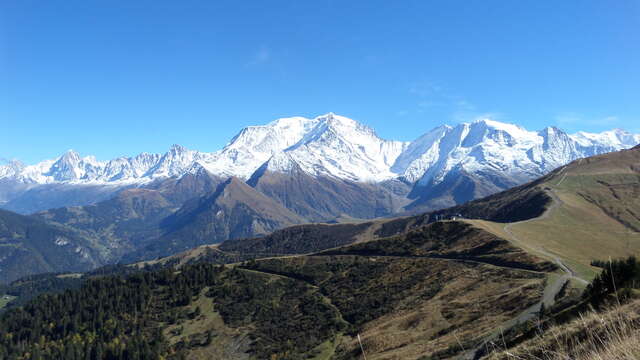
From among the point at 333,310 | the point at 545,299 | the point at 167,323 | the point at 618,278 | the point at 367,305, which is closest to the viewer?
the point at 618,278

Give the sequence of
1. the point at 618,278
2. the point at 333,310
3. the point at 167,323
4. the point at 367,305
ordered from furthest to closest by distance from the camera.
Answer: the point at 167,323
the point at 333,310
the point at 367,305
the point at 618,278

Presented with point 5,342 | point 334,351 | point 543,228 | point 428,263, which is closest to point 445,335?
point 334,351

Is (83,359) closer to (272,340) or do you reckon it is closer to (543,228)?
(272,340)

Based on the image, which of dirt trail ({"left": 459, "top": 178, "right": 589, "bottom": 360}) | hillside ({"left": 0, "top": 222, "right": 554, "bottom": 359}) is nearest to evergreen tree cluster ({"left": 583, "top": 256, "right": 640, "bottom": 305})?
dirt trail ({"left": 459, "top": 178, "right": 589, "bottom": 360})

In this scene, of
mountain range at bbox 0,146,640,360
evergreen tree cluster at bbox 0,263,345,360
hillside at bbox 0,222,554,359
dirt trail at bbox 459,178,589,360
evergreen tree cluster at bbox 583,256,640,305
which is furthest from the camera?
evergreen tree cluster at bbox 0,263,345,360

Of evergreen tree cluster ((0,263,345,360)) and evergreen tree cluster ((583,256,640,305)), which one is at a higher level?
evergreen tree cluster ((583,256,640,305))

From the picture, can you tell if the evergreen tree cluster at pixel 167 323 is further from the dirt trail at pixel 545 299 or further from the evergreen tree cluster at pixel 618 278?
the evergreen tree cluster at pixel 618 278

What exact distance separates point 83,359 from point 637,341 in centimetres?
18068

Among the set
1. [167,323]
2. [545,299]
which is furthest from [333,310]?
[545,299]

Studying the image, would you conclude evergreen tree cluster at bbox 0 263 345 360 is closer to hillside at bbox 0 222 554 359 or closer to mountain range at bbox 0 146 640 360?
hillside at bbox 0 222 554 359

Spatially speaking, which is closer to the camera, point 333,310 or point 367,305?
point 367,305

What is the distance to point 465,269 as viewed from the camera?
5359 inches

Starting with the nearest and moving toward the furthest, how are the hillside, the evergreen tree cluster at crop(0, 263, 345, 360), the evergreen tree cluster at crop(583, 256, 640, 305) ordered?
the evergreen tree cluster at crop(583, 256, 640, 305) < the hillside < the evergreen tree cluster at crop(0, 263, 345, 360)

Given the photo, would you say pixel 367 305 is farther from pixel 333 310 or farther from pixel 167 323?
pixel 167 323
